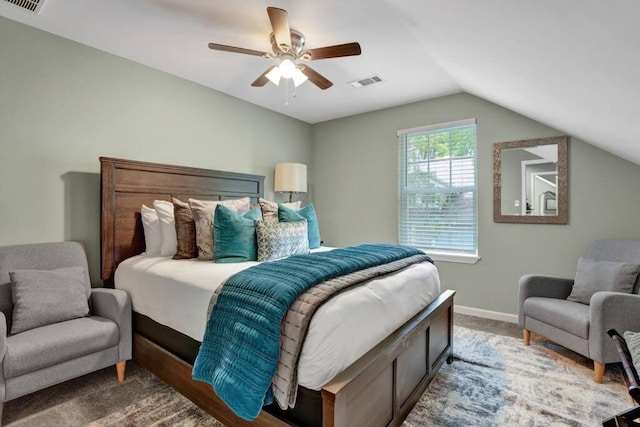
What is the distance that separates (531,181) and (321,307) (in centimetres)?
310

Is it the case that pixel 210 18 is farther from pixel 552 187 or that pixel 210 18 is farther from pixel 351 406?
pixel 552 187

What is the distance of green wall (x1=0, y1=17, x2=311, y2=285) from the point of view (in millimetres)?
2373

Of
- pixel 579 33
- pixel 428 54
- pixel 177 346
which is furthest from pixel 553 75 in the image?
pixel 177 346

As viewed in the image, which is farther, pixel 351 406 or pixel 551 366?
pixel 551 366

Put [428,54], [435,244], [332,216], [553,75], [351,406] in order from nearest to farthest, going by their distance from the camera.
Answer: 1. [351,406]
2. [553,75]
3. [428,54]
4. [435,244]
5. [332,216]

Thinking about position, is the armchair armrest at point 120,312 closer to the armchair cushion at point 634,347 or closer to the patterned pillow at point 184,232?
the patterned pillow at point 184,232

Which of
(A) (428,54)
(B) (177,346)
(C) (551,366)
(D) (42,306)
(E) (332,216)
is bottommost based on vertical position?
(C) (551,366)

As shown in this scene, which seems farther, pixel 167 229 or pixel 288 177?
pixel 288 177

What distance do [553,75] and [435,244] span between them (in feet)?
7.90

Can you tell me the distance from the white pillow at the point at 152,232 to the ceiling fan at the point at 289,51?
1.55 m

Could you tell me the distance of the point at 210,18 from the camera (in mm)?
2322

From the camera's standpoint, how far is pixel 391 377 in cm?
171

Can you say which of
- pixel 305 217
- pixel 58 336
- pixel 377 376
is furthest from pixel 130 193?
pixel 377 376

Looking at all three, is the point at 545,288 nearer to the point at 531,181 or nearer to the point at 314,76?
the point at 531,181
